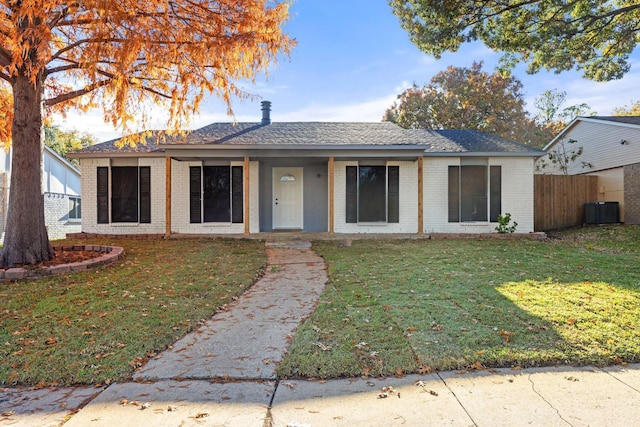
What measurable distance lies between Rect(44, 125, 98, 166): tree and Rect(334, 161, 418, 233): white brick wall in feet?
Answer: 89.8

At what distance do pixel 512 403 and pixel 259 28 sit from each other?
7.12 metres

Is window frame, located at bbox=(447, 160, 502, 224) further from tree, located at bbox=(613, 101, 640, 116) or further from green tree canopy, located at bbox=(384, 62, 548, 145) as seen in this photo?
tree, located at bbox=(613, 101, 640, 116)

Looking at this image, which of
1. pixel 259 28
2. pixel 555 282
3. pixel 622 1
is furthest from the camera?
pixel 622 1

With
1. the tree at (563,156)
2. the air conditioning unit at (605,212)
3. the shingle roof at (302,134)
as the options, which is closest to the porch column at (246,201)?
the shingle roof at (302,134)

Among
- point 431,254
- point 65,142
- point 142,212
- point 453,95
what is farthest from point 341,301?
point 65,142

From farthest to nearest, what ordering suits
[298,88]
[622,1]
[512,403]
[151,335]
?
1. [298,88]
2. [622,1]
3. [151,335]
4. [512,403]

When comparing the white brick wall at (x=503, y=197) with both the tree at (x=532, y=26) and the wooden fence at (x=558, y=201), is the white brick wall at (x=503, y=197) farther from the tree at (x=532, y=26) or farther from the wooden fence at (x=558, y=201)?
the tree at (x=532, y=26)

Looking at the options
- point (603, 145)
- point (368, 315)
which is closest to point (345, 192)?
point (368, 315)

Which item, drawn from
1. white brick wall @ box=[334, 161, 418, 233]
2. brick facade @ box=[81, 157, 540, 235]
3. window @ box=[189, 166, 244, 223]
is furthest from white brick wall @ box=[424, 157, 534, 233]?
window @ box=[189, 166, 244, 223]

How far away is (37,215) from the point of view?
7121 mm

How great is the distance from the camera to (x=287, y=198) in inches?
499

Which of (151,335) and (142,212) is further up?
(142,212)

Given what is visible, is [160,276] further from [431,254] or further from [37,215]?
[431,254]

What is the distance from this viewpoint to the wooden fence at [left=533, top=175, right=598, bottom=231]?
537 inches
